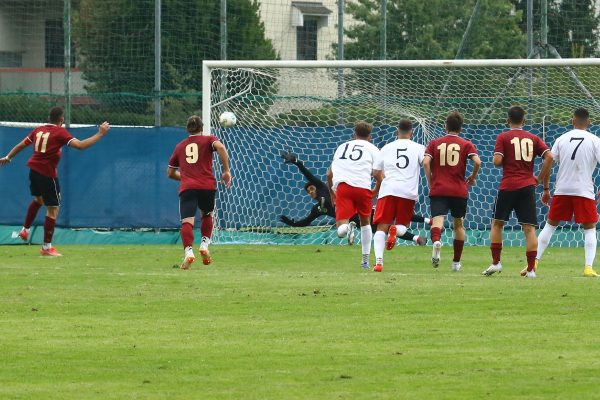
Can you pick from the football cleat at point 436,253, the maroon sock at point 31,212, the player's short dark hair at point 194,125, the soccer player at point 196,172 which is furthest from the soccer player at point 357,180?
the maroon sock at point 31,212

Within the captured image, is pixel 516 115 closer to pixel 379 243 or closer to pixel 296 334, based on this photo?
pixel 379 243

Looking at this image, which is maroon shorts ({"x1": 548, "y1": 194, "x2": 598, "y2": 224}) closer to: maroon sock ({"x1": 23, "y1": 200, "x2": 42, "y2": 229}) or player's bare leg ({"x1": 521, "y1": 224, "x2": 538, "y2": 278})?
player's bare leg ({"x1": 521, "y1": 224, "x2": 538, "y2": 278})

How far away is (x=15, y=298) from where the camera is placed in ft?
43.4

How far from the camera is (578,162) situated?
15641 mm

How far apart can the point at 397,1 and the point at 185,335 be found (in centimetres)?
1539

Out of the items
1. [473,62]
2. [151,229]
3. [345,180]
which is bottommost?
[151,229]

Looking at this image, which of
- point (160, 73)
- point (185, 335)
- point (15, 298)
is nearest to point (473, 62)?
point (160, 73)

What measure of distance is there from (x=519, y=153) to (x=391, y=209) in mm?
2313

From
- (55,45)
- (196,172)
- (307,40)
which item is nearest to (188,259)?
(196,172)

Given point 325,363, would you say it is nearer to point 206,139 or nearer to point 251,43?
point 206,139

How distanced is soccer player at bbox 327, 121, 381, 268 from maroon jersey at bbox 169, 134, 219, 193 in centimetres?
164

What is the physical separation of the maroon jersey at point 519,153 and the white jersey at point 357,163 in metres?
2.19

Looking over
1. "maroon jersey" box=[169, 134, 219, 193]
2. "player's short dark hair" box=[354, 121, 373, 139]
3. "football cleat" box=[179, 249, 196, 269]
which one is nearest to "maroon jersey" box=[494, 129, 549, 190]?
"player's short dark hair" box=[354, 121, 373, 139]

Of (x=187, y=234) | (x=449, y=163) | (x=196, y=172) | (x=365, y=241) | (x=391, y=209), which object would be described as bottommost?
(x=365, y=241)
